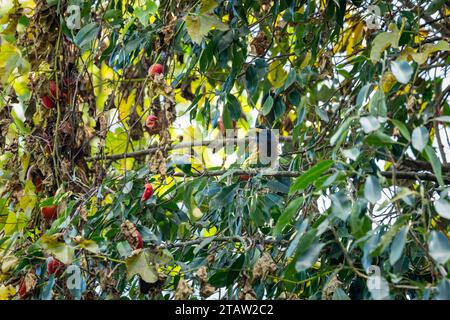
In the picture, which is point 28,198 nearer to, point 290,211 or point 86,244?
point 86,244

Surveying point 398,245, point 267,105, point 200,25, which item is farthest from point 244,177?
point 398,245

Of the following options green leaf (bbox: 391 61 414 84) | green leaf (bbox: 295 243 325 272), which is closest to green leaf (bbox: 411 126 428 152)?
green leaf (bbox: 391 61 414 84)

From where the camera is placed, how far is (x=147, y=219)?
1.83m

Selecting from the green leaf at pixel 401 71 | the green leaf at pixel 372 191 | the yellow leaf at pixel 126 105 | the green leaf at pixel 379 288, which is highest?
the yellow leaf at pixel 126 105

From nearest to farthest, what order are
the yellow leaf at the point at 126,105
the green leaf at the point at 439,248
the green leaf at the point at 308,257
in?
the green leaf at the point at 439,248, the green leaf at the point at 308,257, the yellow leaf at the point at 126,105

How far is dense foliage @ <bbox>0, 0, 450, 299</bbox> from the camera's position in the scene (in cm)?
144

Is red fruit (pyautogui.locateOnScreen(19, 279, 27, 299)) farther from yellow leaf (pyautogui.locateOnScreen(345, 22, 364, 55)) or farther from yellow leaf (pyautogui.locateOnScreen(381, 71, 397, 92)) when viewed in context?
yellow leaf (pyautogui.locateOnScreen(345, 22, 364, 55))

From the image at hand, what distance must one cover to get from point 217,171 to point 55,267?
0.47 meters

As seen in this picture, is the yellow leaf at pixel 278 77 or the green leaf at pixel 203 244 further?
the yellow leaf at pixel 278 77

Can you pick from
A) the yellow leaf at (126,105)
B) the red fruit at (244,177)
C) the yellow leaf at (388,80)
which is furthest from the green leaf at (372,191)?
the yellow leaf at (126,105)

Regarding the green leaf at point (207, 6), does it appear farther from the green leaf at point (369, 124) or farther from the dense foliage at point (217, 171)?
the green leaf at point (369, 124)

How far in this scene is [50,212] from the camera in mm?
1902

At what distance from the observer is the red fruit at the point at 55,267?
155 centimetres
